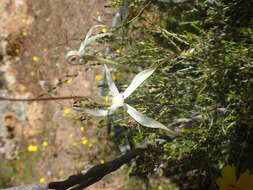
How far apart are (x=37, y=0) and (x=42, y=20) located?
0.25 m

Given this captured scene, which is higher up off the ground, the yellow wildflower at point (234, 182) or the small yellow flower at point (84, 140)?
the yellow wildflower at point (234, 182)

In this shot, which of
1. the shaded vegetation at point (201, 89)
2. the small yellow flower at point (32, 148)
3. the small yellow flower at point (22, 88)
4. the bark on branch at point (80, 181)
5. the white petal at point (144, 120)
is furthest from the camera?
the small yellow flower at point (22, 88)

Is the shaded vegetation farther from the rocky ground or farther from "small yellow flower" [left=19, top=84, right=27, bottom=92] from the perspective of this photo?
"small yellow flower" [left=19, top=84, right=27, bottom=92]

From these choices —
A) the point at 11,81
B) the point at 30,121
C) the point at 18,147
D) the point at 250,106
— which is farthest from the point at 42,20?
the point at 250,106

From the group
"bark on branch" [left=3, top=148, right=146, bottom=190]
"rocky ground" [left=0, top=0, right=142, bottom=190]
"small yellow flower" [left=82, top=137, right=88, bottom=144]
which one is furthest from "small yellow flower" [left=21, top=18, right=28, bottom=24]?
"bark on branch" [left=3, top=148, right=146, bottom=190]

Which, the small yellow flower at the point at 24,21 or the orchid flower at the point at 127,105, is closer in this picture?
the orchid flower at the point at 127,105

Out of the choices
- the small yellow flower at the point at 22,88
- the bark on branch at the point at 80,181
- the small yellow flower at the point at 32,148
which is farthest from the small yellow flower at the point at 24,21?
the bark on branch at the point at 80,181

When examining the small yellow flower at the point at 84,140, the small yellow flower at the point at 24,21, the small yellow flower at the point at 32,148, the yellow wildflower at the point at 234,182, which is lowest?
the small yellow flower at the point at 32,148

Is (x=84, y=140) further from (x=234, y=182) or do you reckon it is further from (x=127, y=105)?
(x=127, y=105)

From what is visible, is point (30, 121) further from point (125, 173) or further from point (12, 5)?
point (12, 5)

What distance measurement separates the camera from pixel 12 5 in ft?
9.74

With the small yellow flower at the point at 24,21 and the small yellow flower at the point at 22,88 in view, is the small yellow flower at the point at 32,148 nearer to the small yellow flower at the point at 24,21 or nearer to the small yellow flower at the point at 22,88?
the small yellow flower at the point at 22,88

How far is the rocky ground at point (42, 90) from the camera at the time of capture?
7.60ft

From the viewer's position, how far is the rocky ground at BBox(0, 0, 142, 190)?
91.2 inches
